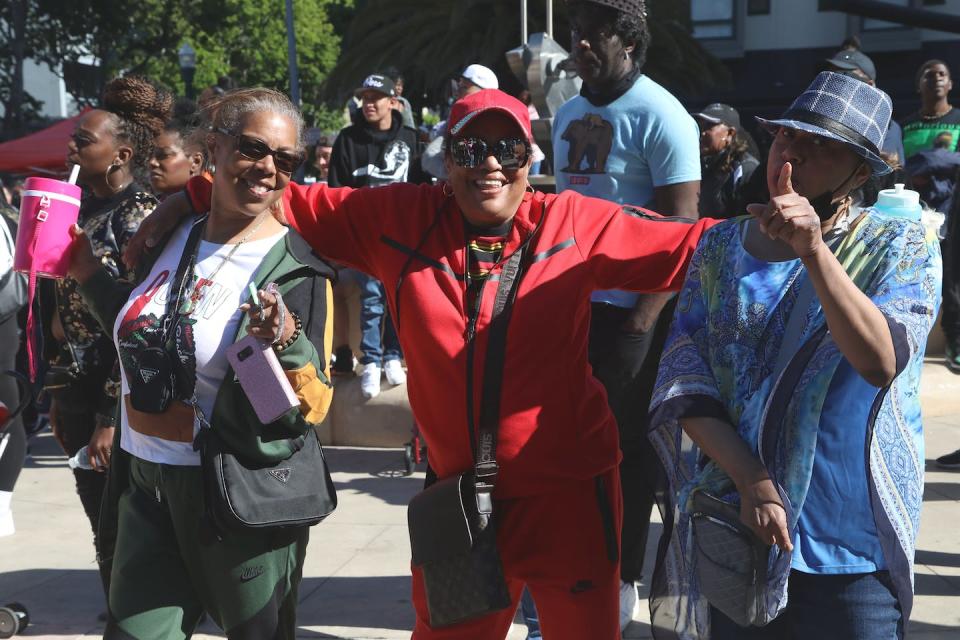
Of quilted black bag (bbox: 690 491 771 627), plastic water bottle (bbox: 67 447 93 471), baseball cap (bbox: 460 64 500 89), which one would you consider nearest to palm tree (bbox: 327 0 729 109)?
baseball cap (bbox: 460 64 500 89)

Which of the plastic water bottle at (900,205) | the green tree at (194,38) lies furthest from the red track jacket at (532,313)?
the green tree at (194,38)

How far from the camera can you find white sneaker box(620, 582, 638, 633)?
4496 mm

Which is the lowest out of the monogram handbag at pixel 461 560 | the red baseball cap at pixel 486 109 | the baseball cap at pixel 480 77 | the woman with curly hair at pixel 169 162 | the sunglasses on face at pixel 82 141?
the monogram handbag at pixel 461 560

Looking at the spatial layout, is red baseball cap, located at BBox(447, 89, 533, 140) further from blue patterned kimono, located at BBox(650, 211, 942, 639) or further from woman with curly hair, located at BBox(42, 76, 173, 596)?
woman with curly hair, located at BBox(42, 76, 173, 596)

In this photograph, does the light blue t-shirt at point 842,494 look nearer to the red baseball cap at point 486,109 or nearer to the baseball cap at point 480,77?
the red baseball cap at point 486,109

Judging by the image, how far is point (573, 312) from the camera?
3.03 m

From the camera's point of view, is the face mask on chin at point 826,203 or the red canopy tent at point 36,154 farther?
the red canopy tent at point 36,154

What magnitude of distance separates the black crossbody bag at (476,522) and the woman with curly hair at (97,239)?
1.55m

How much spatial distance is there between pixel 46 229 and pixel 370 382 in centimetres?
449

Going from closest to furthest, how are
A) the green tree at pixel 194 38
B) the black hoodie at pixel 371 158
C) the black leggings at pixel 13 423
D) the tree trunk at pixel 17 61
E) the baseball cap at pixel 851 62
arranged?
the baseball cap at pixel 851 62 < the black leggings at pixel 13 423 < the black hoodie at pixel 371 158 < the tree trunk at pixel 17 61 < the green tree at pixel 194 38

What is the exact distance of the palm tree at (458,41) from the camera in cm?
2120

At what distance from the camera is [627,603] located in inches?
178

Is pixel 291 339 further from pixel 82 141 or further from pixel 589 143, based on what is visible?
pixel 82 141

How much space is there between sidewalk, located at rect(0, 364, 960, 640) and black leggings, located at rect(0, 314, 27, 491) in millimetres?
424
